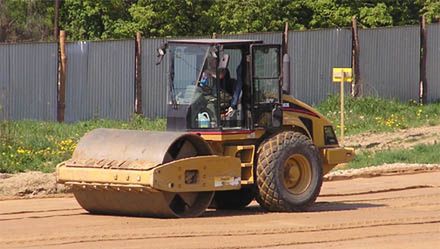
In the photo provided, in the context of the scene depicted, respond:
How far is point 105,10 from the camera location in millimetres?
37000

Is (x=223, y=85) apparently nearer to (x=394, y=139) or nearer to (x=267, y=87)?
(x=267, y=87)

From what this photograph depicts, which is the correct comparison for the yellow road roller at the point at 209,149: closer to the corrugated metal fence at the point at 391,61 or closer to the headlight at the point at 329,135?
the headlight at the point at 329,135

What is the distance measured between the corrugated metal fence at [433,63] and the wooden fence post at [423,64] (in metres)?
0.24

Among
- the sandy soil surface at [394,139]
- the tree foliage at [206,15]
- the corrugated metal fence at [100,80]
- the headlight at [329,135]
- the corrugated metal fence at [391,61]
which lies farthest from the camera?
the tree foliage at [206,15]

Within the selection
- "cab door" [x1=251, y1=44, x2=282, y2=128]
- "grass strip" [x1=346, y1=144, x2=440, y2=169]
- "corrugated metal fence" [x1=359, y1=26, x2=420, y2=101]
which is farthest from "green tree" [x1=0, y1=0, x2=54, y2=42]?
"cab door" [x1=251, y1=44, x2=282, y2=128]

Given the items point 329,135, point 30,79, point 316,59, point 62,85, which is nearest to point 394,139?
point 316,59

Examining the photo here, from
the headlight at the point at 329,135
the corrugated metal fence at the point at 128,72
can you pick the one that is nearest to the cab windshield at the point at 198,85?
the headlight at the point at 329,135

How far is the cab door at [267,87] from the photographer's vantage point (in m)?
15.2

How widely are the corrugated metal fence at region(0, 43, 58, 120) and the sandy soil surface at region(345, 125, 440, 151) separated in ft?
24.8

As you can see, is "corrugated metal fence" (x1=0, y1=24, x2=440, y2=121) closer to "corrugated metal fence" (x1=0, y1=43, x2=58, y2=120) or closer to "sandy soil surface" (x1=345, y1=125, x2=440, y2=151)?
"corrugated metal fence" (x1=0, y1=43, x2=58, y2=120)

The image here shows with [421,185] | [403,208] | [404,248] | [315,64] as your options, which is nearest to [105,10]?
[315,64]

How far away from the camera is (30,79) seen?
2762cm

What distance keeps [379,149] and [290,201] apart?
10.3 metres

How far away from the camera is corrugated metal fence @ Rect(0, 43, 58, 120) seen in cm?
2733
